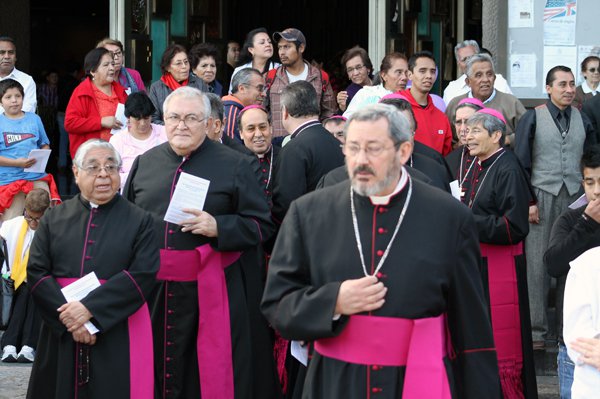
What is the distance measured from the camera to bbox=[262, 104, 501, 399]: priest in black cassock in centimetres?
420

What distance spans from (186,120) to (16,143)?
3.32 m

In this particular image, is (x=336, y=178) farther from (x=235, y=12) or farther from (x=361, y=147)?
(x=235, y=12)

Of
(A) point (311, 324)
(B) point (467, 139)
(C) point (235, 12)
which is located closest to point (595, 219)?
(B) point (467, 139)

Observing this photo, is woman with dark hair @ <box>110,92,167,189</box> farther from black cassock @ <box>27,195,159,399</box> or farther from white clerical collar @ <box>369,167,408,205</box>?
white clerical collar @ <box>369,167,408,205</box>

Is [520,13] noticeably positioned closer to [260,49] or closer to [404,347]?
[260,49]

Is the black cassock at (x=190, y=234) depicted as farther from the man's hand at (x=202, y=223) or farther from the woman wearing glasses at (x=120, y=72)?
the woman wearing glasses at (x=120, y=72)

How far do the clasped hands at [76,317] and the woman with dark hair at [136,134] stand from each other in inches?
89.4

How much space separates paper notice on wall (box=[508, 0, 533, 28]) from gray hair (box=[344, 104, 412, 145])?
5014mm

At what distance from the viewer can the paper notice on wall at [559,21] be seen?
353 inches

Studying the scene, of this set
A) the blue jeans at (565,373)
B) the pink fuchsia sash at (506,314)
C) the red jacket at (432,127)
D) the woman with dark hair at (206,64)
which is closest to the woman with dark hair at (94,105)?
the woman with dark hair at (206,64)

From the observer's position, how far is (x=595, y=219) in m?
5.93

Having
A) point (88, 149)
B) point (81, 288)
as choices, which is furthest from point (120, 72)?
point (81, 288)

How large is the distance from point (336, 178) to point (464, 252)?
150cm

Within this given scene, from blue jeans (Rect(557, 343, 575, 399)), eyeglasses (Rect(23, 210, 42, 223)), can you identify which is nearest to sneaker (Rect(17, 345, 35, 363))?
eyeglasses (Rect(23, 210, 42, 223))
